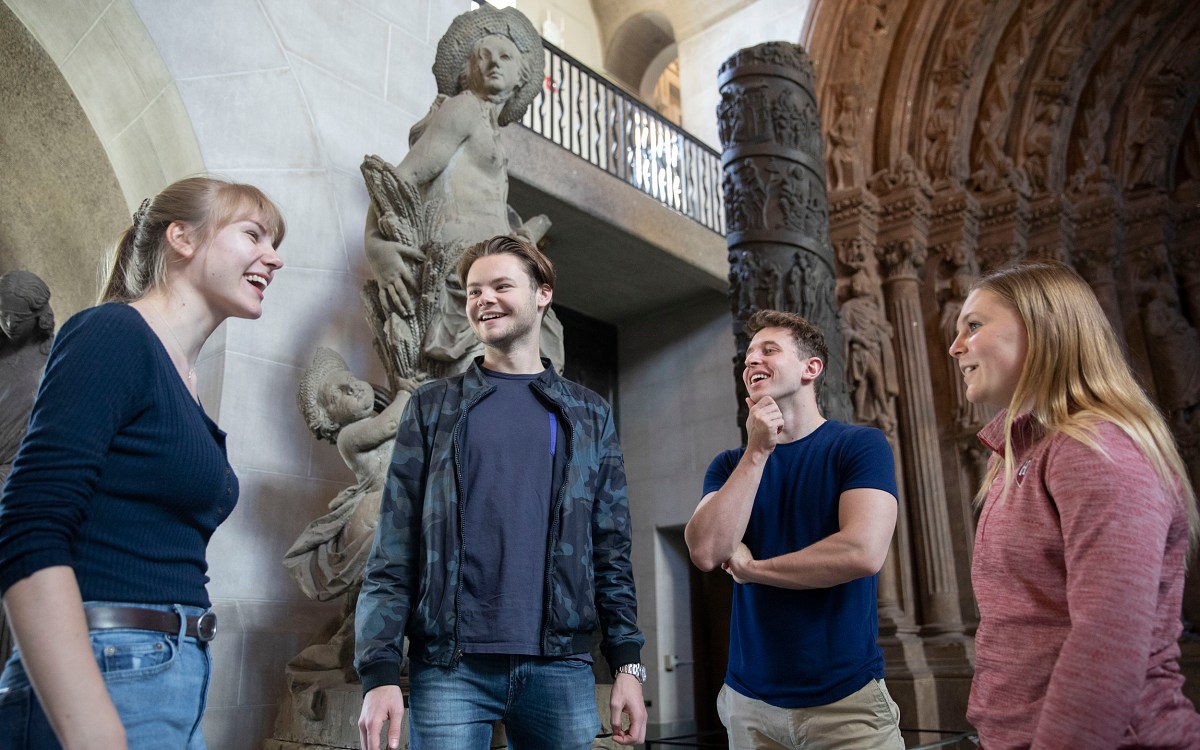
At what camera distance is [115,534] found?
41.3 inches

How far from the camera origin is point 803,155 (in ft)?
13.6

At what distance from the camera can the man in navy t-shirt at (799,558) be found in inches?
65.6

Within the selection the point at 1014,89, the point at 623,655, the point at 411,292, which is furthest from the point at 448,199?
the point at 1014,89

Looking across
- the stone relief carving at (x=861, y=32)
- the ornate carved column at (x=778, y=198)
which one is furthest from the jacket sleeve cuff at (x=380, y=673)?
the stone relief carving at (x=861, y=32)

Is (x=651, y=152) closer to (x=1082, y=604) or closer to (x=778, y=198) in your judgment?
(x=778, y=198)

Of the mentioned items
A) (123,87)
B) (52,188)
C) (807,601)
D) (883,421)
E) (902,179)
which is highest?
(902,179)

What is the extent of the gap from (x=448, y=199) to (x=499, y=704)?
7.56ft

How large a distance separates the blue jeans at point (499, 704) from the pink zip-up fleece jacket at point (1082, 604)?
611 mm

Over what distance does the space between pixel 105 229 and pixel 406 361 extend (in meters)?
2.21

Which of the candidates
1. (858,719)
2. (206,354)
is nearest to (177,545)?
(858,719)

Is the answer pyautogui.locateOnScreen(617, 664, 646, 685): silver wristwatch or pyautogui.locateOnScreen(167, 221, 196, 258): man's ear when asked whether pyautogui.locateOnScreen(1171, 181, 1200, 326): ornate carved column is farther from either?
pyautogui.locateOnScreen(167, 221, 196, 258): man's ear

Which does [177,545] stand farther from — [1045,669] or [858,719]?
[858,719]

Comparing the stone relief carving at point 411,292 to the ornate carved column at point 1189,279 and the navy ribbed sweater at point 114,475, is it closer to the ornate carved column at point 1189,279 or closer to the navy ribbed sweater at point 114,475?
the navy ribbed sweater at point 114,475

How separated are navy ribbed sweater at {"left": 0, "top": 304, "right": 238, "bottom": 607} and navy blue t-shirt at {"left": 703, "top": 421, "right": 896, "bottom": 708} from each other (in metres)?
1.04
